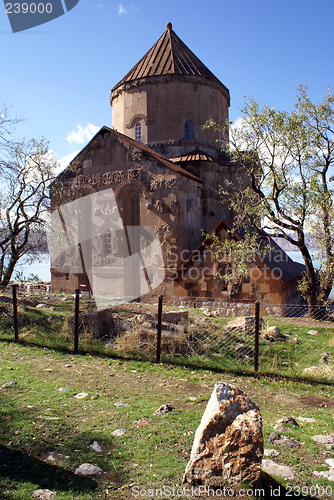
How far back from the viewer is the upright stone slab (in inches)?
124

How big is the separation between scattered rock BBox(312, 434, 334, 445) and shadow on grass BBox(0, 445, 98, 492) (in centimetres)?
263

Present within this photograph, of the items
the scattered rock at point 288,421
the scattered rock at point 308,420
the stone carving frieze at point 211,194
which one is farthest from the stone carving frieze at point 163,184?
the scattered rock at point 288,421

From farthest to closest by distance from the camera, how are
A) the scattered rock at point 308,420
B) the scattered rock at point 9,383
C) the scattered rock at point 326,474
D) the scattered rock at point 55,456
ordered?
the scattered rock at point 9,383 → the scattered rock at point 308,420 → the scattered rock at point 55,456 → the scattered rock at point 326,474

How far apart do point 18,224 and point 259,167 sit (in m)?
9.08

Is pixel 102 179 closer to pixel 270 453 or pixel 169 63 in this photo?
pixel 169 63

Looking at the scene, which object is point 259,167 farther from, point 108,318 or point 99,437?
point 99,437

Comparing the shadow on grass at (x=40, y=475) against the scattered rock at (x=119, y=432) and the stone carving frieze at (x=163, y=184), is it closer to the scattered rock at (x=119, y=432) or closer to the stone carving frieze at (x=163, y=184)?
the scattered rock at (x=119, y=432)

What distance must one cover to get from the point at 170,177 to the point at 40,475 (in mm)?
13437

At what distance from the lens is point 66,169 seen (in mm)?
18266

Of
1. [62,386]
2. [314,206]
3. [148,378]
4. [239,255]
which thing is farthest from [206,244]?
[62,386]

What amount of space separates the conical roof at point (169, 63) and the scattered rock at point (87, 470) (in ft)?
65.9

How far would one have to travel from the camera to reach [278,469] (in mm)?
3568

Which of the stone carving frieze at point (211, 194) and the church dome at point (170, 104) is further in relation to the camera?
the church dome at point (170, 104)

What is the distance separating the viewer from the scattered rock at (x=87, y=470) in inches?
137
